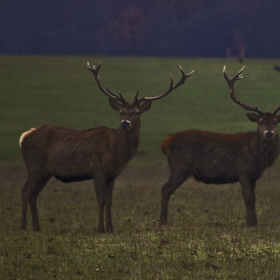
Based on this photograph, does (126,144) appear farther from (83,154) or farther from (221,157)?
(221,157)

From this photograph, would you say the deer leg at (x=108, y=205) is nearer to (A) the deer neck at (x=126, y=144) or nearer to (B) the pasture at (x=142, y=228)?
(B) the pasture at (x=142, y=228)

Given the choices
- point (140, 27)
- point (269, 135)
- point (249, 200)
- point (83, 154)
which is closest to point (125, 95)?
point (249, 200)

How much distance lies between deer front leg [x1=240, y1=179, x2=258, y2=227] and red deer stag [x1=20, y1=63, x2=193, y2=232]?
1.86 metres

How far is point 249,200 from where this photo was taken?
45.7ft

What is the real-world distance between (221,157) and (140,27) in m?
97.3

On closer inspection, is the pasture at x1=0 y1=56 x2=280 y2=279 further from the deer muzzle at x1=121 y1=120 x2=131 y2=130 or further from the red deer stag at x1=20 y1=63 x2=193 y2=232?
the deer muzzle at x1=121 y1=120 x2=131 y2=130

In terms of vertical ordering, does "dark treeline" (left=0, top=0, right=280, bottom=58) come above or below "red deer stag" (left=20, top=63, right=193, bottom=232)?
above

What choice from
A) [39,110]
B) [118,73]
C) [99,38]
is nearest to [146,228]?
[39,110]

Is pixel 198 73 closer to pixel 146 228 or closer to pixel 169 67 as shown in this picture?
pixel 169 67

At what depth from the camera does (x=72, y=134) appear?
13.5 meters

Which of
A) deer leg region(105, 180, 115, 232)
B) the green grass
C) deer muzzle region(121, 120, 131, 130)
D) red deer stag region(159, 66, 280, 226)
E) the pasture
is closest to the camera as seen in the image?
the pasture

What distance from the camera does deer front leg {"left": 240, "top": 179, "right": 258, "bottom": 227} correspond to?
1370 centimetres

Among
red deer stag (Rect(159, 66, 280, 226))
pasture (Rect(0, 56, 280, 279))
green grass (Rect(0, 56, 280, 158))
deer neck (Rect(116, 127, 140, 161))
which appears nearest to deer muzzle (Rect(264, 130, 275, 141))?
red deer stag (Rect(159, 66, 280, 226))

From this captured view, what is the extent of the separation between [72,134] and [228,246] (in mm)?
3187
